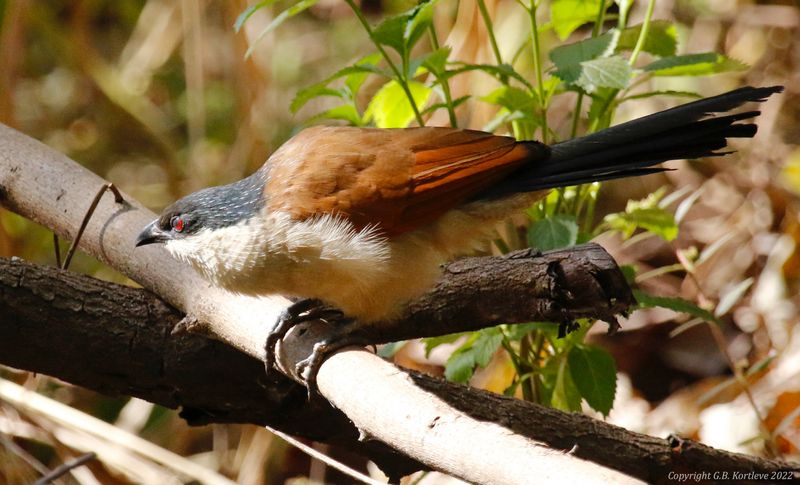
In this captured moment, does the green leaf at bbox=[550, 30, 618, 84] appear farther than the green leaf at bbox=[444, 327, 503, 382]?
No

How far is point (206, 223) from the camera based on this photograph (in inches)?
98.0

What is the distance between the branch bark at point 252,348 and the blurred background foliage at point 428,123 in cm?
60

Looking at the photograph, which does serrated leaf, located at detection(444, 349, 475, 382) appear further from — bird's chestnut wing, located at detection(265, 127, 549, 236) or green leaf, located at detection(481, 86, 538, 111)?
green leaf, located at detection(481, 86, 538, 111)

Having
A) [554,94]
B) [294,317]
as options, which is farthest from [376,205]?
[554,94]

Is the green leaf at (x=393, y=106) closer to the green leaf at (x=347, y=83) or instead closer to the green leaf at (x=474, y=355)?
the green leaf at (x=347, y=83)

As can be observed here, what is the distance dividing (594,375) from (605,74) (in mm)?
815

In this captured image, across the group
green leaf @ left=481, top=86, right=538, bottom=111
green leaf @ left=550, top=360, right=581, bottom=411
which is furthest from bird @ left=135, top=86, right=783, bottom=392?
green leaf @ left=550, top=360, right=581, bottom=411

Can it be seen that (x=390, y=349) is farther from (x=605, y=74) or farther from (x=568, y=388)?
(x=605, y=74)

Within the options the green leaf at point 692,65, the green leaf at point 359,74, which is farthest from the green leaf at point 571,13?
the green leaf at point 359,74

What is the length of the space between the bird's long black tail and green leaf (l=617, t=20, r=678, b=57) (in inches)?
15.9

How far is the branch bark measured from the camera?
4.88 ft

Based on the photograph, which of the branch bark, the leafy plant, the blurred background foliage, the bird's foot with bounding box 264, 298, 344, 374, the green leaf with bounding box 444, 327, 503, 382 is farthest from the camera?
the blurred background foliage

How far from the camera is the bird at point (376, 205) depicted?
2258 mm

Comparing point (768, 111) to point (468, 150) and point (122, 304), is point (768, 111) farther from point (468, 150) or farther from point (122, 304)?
point (122, 304)
